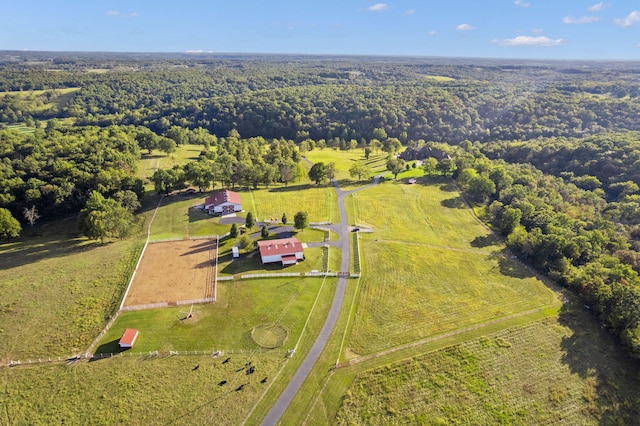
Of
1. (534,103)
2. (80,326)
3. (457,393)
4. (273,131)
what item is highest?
(534,103)

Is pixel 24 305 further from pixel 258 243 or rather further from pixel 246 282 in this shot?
pixel 258 243

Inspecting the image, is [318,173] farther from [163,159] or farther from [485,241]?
[163,159]

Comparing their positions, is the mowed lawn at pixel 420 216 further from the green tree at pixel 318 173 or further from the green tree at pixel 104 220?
the green tree at pixel 104 220

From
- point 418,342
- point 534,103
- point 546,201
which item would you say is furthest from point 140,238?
point 534,103

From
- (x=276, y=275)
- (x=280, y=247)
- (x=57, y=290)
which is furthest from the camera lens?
(x=280, y=247)

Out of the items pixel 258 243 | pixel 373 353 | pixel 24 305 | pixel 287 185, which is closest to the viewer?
pixel 373 353

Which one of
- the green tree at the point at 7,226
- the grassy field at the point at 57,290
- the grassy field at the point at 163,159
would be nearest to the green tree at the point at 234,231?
the grassy field at the point at 57,290

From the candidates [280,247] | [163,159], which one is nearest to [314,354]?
[280,247]
